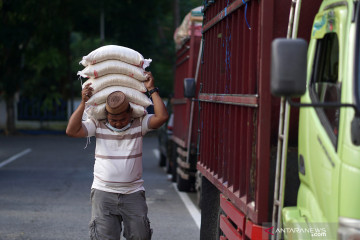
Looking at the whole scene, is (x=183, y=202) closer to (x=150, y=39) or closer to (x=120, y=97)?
(x=120, y=97)

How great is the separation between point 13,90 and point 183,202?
2343 cm

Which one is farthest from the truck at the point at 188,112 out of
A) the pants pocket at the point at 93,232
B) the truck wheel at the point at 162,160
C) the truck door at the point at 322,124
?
the truck door at the point at 322,124

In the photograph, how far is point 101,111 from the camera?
6562mm

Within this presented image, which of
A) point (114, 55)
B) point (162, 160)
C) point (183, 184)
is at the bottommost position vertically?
point (162, 160)

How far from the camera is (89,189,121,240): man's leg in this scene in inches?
250

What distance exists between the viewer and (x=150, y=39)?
41.7 metres

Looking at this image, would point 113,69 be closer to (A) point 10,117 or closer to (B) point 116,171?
(B) point 116,171

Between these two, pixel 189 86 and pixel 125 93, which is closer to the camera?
pixel 125 93

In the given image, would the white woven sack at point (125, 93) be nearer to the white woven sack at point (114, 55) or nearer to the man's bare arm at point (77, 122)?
the man's bare arm at point (77, 122)

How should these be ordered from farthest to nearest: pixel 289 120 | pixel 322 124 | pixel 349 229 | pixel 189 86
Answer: pixel 189 86, pixel 289 120, pixel 322 124, pixel 349 229

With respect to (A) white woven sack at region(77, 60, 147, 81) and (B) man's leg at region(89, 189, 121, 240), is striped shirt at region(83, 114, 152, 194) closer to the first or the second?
(B) man's leg at region(89, 189, 121, 240)

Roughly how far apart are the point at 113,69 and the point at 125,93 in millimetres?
232

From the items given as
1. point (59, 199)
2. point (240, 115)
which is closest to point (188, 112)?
point (59, 199)

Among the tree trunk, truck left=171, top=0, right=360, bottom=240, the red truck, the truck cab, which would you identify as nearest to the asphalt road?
the red truck
